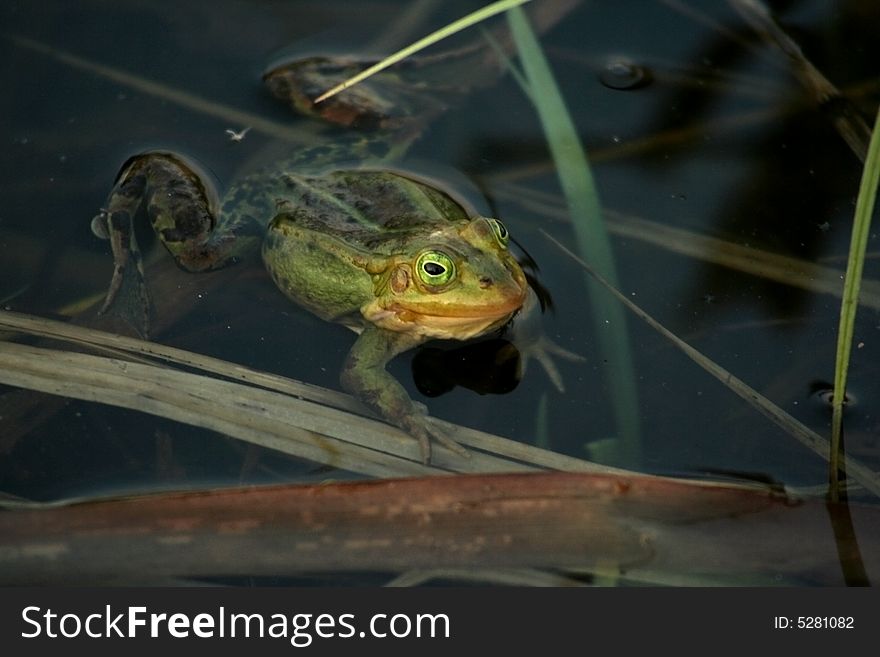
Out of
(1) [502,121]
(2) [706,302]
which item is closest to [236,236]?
(1) [502,121]

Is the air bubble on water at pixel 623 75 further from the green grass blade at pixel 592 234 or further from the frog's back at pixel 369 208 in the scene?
the frog's back at pixel 369 208

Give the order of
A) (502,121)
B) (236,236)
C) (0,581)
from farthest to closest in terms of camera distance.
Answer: (502,121)
(236,236)
(0,581)

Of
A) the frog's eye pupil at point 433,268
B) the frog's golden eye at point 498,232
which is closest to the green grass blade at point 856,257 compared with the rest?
the frog's golden eye at point 498,232

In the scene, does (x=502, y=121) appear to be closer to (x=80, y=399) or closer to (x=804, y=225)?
(x=804, y=225)

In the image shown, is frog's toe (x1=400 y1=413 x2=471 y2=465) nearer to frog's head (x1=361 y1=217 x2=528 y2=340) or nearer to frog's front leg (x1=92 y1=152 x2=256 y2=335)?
frog's head (x1=361 y1=217 x2=528 y2=340)

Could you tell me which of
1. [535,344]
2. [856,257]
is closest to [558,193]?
[535,344]

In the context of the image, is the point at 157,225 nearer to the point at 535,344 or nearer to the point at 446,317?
the point at 446,317

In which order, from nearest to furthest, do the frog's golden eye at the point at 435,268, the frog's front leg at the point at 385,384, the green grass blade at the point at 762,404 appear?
1. the green grass blade at the point at 762,404
2. the frog's front leg at the point at 385,384
3. the frog's golden eye at the point at 435,268
